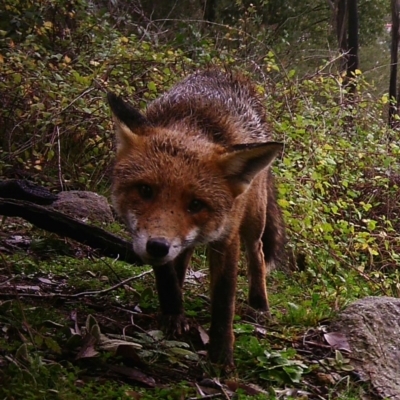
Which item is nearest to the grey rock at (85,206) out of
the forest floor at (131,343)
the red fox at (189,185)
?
the forest floor at (131,343)

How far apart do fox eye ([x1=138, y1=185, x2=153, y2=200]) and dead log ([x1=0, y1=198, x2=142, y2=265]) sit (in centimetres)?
100

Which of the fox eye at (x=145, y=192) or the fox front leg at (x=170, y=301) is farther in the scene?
the fox front leg at (x=170, y=301)

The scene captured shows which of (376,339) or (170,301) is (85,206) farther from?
(376,339)

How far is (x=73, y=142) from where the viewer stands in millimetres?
9078

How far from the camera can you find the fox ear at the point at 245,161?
4234 millimetres

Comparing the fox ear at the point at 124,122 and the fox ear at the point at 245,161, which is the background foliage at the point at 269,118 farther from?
the fox ear at the point at 124,122

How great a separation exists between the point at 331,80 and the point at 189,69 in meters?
2.98

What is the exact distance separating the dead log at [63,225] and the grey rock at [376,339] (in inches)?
67.8

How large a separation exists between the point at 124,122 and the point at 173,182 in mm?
667

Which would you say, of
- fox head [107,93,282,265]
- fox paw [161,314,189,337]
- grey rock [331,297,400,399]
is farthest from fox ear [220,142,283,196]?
grey rock [331,297,400,399]

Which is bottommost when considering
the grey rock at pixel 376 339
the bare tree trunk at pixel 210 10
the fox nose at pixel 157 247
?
the grey rock at pixel 376 339

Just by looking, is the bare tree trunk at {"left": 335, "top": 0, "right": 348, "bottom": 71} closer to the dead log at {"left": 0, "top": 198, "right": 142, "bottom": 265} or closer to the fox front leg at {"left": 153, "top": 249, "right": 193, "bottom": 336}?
the dead log at {"left": 0, "top": 198, "right": 142, "bottom": 265}

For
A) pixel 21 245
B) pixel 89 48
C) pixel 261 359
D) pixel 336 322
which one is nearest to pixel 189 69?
pixel 89 48

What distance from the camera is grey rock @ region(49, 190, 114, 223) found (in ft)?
24.9
